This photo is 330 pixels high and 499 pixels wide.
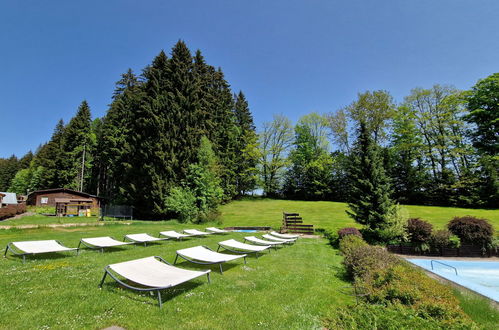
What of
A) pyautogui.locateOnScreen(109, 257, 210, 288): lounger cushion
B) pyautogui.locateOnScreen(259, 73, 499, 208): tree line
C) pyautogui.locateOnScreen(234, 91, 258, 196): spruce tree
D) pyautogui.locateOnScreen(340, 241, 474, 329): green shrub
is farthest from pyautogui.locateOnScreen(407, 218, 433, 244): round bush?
pyautogui.locateOnScreen(234, 91, 258, 196): spruce tree

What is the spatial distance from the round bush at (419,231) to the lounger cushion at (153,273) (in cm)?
1311

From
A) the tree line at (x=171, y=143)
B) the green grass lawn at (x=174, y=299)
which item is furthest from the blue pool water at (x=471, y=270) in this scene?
the tree line at (x=171, y=143)

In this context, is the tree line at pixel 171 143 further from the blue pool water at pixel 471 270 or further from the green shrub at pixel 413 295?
the green shrub at pixel 413 295

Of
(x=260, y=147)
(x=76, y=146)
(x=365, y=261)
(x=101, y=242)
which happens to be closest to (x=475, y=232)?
(x=365, y=261)

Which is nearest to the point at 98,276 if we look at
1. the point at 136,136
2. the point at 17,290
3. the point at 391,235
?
the point at 17,290

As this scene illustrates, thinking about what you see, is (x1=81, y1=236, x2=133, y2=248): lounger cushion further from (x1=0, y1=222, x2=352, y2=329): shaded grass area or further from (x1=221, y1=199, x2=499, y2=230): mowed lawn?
(x1=221, y1=199, x2=499, y2=230): mowed lawn

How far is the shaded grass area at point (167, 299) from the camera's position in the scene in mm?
3729

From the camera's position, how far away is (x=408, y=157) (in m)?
34.1

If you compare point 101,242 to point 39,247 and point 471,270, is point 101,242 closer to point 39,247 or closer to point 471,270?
point 39,247

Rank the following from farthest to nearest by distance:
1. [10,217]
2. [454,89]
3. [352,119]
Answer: [352,119] → [454,89] → [10,217]

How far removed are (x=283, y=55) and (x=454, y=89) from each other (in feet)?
97.9

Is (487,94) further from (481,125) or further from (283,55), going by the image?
(283,55)

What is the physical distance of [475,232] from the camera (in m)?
13.1

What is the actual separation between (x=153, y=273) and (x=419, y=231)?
46.5 feet
